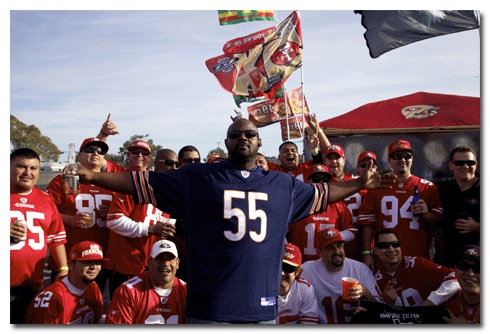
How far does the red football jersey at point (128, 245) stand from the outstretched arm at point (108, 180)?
1.86m

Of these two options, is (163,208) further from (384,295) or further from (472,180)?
(472,180)

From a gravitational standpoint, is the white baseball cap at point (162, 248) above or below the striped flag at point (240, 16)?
below

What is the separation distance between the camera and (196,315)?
2.95 m

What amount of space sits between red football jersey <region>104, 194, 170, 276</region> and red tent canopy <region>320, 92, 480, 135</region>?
6.61 m

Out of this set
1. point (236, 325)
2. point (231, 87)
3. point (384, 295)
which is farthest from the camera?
point (231, 87)

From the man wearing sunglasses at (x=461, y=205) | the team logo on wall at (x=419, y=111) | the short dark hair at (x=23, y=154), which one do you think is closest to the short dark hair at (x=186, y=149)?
the short dark hair at (x=23, y=154)

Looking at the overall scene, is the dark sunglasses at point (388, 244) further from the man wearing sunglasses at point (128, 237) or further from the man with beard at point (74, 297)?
the man with beard at point (74, 297)

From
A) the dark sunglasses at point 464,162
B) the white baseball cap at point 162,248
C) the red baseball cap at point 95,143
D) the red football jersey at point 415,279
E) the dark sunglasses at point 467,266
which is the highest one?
the red baseball cap at point 95,143

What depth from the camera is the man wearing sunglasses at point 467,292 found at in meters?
4.10

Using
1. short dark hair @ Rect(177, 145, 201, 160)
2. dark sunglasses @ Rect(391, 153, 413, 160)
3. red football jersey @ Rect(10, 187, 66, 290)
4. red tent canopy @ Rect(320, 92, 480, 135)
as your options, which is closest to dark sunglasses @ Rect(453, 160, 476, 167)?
dark sunglasses @ Rect(391, 153, 413, 160)

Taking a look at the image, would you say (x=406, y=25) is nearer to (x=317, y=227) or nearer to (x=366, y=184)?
(x=317, y=227)

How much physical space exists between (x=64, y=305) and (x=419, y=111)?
9.84 meters
